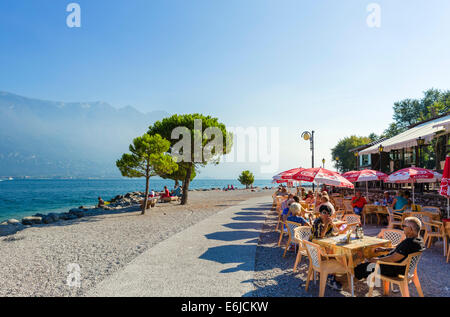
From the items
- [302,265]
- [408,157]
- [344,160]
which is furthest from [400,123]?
[302,265]

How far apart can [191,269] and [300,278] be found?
2178 mm

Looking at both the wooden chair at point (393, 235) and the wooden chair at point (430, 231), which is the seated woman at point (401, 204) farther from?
the wooden chair at point (393, 235)

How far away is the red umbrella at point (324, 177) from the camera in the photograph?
25.8 feet

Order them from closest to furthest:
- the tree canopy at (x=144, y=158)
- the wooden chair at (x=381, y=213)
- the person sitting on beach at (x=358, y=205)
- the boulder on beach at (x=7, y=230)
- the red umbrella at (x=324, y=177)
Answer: the red umbrella at (x=324, y=177) → the wooden chair at (x=381, y=213) → the person sitting on beach at (x=358, y=205) → the boulder on beach at (x=7, y=230) → the tree canopy at (x=144, y=158)

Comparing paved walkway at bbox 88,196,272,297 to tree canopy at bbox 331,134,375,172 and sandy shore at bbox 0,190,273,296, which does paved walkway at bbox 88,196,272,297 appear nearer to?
sandy shore at bbox 0,190,273,296

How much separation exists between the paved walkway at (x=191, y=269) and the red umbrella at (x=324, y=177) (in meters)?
2.58

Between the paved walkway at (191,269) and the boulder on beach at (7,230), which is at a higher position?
the paved walkway at (191,269)

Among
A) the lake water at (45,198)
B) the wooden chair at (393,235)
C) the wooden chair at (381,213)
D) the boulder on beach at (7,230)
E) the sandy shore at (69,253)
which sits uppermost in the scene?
the wooden chair at (393,235)

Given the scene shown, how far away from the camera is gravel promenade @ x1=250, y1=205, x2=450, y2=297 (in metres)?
4.24

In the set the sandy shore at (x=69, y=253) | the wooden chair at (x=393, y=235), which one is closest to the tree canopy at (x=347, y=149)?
the sandy shore at (x=69, y=253)

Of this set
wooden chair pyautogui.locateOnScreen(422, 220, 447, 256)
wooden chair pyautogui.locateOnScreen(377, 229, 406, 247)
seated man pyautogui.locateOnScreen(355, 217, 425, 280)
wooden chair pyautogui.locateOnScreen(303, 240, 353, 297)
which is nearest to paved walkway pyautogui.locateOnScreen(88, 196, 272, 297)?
wooden chair pyautogui.locateOnScreen(303, 240, 353, 297)

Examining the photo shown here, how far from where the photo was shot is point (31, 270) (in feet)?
19.5

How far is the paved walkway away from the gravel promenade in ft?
0.82

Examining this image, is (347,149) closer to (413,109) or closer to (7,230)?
(413,109)
